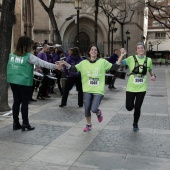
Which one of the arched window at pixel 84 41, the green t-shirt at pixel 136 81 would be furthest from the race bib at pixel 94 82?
the arched window at pixel 84 41

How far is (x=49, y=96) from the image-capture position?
12.6 m

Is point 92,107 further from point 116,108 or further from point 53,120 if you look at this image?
point 116,108

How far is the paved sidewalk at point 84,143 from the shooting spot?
4.93m

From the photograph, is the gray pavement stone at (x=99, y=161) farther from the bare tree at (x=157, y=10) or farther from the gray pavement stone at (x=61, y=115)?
the bare tree at (x=157, y=10)

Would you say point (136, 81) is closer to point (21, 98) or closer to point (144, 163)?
point (144, 163)

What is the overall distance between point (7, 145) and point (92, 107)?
1.89 meters

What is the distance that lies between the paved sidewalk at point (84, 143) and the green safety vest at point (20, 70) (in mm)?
1059

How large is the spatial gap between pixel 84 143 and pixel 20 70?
201cm

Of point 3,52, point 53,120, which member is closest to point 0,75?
point 3,52

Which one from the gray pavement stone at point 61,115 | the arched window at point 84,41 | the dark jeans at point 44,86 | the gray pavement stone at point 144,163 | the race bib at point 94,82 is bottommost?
the gray pavement stone at point 144,163

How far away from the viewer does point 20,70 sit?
266 inches

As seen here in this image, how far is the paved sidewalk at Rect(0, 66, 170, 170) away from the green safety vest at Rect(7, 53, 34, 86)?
106 centimetres

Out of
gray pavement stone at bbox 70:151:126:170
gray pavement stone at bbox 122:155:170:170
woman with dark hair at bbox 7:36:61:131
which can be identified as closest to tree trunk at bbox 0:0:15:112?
woman with dark hair at bbox 7:36:61:131

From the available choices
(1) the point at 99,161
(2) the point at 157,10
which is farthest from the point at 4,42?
(2) the point at 157,10
